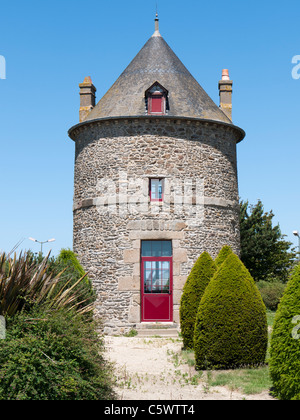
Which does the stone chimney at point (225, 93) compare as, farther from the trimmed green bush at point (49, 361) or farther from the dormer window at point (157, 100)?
Answer: the trimmed green bush at point (49, 361)

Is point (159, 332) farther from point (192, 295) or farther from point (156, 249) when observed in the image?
point (192, 295)

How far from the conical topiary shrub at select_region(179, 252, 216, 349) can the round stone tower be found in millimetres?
3326

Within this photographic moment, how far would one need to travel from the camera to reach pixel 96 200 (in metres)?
18.8

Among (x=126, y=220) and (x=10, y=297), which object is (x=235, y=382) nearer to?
(x=10, y=297)

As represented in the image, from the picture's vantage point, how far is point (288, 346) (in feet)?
27.6

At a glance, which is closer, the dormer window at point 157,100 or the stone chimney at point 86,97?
the dormer window at point 157,100

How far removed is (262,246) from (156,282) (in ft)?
34.9

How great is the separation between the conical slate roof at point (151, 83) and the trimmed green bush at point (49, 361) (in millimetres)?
11454

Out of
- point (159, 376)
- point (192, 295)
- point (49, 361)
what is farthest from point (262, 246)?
point (49, 361)

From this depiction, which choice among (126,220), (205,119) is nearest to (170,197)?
(126,220)

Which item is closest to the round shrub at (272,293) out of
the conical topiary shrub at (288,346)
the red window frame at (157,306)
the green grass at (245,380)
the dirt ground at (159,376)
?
the red window frame at (157,306)

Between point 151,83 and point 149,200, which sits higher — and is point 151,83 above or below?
above

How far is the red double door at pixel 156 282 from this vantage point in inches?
710

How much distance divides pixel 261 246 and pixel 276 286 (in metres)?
3.56
